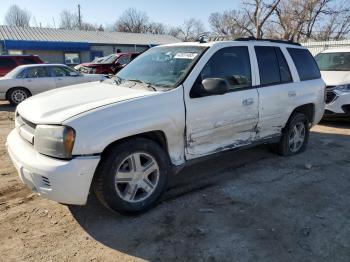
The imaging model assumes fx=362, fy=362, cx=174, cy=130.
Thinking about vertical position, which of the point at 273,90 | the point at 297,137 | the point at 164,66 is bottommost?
the point at 297,137

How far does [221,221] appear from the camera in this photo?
12.4 ft

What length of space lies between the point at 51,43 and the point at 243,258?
34284 mm

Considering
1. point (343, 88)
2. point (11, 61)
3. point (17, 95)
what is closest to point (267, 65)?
point (343, 88)

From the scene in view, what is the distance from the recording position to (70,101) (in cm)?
385

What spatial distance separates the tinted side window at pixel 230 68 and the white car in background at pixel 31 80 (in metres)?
8.20

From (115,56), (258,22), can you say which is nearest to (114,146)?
(115,56)

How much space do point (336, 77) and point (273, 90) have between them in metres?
4.45

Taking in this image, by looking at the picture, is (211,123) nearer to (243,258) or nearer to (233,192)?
(233,192)

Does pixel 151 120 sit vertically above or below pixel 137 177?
above

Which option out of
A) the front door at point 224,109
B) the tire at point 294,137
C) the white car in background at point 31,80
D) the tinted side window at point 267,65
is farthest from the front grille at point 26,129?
the white car in background at point 31,80

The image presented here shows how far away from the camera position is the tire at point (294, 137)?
577 centimetres

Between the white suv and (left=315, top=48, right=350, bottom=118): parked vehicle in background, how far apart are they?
3036 mm

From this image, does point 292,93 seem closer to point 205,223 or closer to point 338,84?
point 205,223

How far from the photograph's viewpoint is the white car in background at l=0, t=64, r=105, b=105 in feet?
40.4
